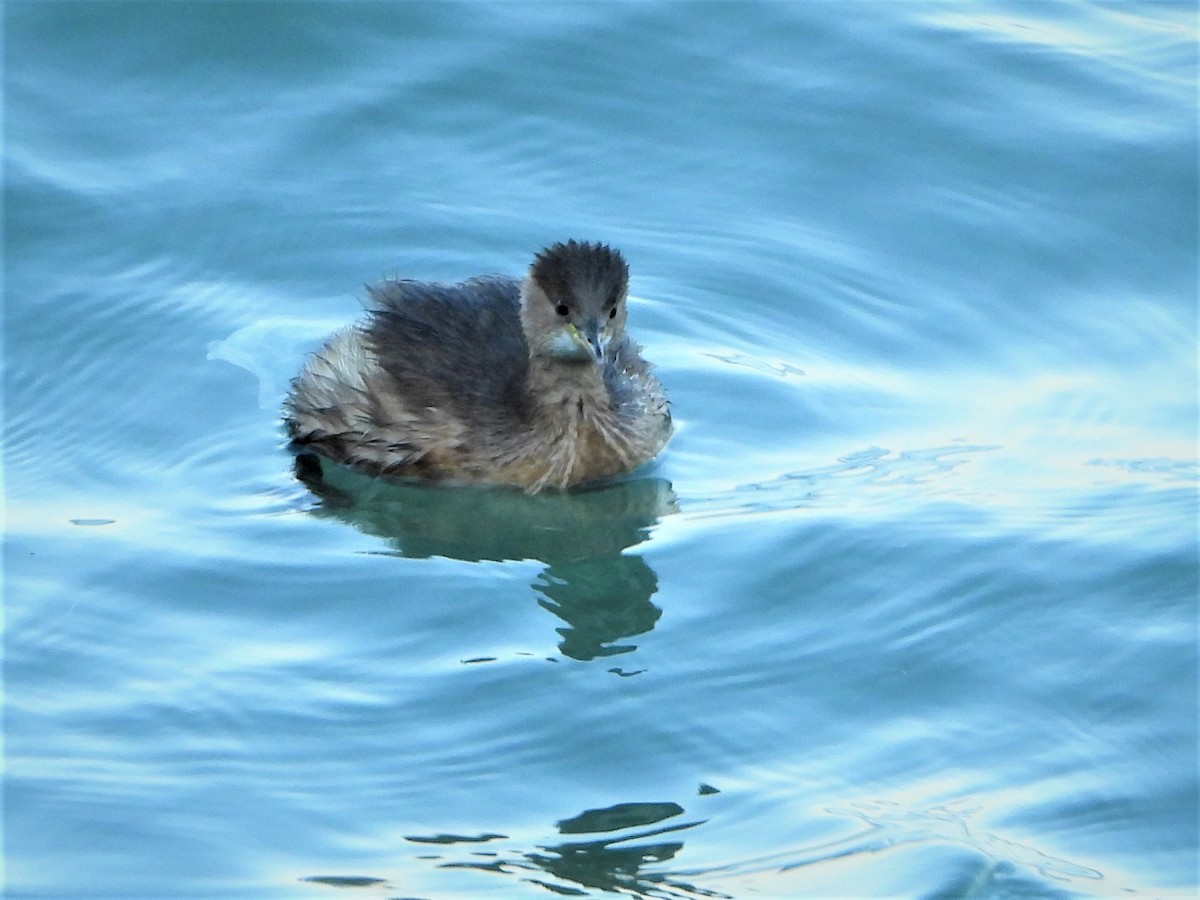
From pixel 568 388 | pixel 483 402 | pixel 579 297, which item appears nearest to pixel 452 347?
pixel 483 402

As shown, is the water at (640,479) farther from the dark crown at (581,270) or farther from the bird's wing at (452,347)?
the dark crown at (581,270)

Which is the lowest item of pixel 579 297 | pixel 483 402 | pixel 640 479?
pixel 640 479

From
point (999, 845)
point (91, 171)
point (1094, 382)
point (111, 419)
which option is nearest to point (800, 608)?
point (999, 845)

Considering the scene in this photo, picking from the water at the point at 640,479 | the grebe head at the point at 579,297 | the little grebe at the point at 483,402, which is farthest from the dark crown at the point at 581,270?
the water at the point at 640,479

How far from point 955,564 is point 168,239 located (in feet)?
14.5

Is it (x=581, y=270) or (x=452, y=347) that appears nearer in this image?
(x=581, y=270)

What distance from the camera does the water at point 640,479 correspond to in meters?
6.20

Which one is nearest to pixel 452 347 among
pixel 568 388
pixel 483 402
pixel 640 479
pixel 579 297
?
pixel 483 402

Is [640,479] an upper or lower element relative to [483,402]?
lower

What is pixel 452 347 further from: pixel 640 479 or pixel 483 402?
pixel 640 479

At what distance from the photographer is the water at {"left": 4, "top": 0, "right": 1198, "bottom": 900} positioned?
6.20 metres

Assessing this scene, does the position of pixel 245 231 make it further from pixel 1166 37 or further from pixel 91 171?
pixel 1166 37

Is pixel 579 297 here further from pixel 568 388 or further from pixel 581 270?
pixel 568 388

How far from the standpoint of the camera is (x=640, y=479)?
851cm
